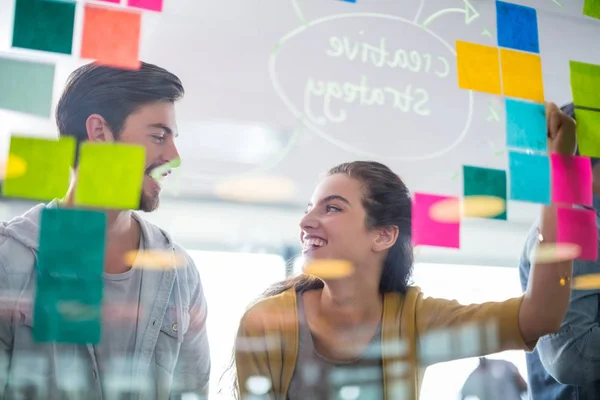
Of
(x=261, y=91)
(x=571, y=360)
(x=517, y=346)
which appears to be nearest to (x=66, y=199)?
(x=261, y=91)

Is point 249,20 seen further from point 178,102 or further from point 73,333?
point 73,333

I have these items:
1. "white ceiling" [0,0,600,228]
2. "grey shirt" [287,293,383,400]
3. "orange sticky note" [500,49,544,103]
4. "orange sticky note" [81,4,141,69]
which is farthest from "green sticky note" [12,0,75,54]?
"orange sticky note" [500,49,544,103]

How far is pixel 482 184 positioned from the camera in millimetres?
904

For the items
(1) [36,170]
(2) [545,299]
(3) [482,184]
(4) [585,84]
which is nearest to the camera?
(1) [36,170]

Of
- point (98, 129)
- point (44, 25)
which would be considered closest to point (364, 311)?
point (98, 129)

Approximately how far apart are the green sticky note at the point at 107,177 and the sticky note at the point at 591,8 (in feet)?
2.78

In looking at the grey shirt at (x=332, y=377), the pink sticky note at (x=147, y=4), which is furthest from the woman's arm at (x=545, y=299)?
the pink sticky note at (x=147, y=4)

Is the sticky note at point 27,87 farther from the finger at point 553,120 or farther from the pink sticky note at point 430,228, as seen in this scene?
the finger at point 553,120

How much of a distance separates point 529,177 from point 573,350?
26 centimetres

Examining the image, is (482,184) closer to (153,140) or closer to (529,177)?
(529,177)

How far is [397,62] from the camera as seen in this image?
39.4 inches

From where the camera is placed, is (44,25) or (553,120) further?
(553,120)

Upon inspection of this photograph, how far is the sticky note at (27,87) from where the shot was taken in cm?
71

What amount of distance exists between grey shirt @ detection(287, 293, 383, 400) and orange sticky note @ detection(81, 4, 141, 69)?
45 centimetres
